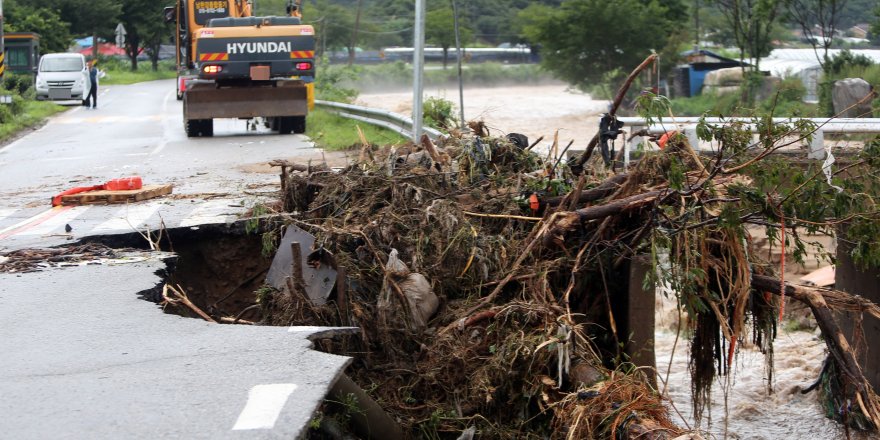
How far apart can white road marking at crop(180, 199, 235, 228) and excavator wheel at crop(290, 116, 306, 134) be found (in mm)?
10524

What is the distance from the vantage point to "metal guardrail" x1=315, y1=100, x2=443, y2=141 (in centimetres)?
1730

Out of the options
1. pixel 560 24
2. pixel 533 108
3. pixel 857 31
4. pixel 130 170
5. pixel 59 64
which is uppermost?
pixel 857 31

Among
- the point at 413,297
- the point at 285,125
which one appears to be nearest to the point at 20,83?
the point at 285,125

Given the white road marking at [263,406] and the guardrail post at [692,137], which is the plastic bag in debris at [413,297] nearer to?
the white road marking at [263,406]

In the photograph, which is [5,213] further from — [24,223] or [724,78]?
[724,78]

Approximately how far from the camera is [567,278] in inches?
260

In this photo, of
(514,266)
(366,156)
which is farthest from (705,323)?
(366,156)

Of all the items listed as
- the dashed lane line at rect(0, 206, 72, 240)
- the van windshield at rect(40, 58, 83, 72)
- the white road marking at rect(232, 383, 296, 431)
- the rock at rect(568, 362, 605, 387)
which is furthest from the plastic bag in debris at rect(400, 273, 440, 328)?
the van windshield at rect(40, 58, 83, 72)

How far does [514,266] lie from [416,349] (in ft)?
2.78

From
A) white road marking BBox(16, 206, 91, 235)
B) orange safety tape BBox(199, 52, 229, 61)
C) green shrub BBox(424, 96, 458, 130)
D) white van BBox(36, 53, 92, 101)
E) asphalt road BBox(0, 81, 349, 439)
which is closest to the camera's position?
asphalt road BBox(0, 81, 349, 439)

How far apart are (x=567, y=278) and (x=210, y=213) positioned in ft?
13.9

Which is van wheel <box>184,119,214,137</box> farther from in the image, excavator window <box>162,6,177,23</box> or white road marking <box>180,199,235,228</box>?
white road marking <box>180,199,235,228</box>

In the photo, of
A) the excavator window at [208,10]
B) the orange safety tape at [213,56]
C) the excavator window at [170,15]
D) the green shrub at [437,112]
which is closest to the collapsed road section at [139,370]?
the green shrub at [437,112]

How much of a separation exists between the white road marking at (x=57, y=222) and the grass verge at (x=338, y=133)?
6091 millimetres
